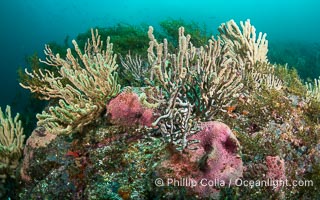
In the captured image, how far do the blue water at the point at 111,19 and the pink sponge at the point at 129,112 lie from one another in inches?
945

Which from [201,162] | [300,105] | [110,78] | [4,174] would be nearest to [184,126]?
[201,162]

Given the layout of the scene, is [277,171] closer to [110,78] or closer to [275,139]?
[275,139]

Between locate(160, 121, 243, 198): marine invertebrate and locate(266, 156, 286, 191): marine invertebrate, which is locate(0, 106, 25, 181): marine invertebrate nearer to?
locate(160, 121, 243, 198): marine invertebrate

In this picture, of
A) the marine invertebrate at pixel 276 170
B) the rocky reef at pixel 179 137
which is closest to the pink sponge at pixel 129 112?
the rocky reef at pixel 179 137

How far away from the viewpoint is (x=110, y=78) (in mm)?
4699

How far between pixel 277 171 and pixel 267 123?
3.44 feet

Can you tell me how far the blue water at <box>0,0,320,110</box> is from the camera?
2163 inches

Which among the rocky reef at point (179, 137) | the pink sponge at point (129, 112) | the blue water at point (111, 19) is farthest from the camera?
the blue water at point (111, 19)

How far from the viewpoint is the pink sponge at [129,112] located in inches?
171

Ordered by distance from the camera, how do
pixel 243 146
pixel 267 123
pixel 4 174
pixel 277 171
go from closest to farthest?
pixel 277 171 < pixel 243 146 < pixel 267 123 < pixel 4 174

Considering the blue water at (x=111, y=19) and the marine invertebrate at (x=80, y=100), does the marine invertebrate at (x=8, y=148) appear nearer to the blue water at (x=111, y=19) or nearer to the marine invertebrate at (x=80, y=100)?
the marine invertebrate at (x=80, y=100)

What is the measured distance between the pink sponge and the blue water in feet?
78.7

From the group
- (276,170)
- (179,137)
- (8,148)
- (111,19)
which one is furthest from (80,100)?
(111,19)

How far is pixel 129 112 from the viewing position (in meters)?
4.40
